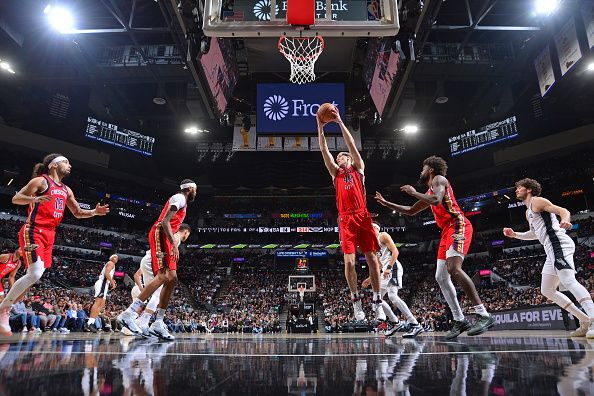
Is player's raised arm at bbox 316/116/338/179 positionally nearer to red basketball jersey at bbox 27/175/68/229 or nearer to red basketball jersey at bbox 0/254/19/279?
red basketball jersey at bbox 27/175/68/229

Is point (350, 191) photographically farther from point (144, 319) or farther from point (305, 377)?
point (144, 319)

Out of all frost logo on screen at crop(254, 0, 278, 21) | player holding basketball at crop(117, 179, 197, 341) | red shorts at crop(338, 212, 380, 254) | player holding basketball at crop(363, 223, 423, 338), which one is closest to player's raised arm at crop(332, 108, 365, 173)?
red shorts at crop(338, 212, 380, 254)

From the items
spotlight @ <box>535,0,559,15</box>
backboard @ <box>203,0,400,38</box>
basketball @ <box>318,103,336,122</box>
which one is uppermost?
Result: spotlight @ <box>535,0,559,15</box>

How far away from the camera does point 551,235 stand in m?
4.93

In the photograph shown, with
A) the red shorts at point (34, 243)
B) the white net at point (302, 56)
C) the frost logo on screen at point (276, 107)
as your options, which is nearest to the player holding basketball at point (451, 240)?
the red shorts at point (34, 243)

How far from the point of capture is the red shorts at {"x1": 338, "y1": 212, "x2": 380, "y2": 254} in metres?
4.66

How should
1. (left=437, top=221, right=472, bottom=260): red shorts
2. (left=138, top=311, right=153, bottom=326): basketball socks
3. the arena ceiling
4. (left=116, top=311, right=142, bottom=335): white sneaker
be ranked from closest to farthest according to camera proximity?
1. (left=437, top=221, right=472, bottom=260): red shorts
2. (left=116, top=311, right=142, bottom=335): white sneaker
3. (left=138, top=311, right=153, bottom=326): basketball socks
4. the arena ceiling

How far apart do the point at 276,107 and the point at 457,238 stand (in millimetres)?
9524

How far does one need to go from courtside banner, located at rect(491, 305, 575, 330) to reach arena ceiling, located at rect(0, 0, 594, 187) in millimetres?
7477

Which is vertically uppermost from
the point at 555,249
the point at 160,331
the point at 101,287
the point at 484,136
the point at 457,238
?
the point at 484,136

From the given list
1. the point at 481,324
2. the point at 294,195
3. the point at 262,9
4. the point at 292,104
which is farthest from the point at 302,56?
the point at 294,195

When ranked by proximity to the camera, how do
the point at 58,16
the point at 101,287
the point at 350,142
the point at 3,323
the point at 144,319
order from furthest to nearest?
the point at 58,16, the point at 101,287, the point at 144,319, the point at 350,142, the point at 3,323

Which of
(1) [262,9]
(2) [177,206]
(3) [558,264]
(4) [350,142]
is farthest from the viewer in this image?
(1) [262,9]

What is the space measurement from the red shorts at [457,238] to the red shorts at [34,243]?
178 inches
